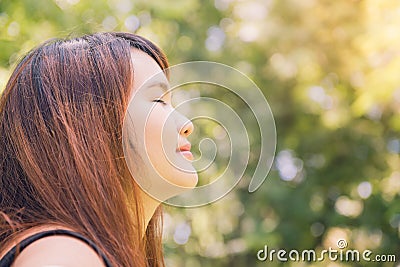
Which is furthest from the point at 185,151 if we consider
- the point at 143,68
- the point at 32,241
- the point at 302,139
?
the point at 302,139

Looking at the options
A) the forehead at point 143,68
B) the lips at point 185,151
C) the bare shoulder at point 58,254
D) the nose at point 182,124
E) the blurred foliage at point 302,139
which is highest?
the blurred foliage at point 302,139

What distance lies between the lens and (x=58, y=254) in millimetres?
1033

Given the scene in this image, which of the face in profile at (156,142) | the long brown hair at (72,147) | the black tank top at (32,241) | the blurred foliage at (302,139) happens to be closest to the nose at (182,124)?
the face in profile at (156,142)

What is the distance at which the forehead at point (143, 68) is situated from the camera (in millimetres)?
1384

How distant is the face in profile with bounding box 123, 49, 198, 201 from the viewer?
1.33 m

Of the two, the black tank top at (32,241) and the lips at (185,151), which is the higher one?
the lips at (185,151)

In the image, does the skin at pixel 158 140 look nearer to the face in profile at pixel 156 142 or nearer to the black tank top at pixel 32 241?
the face in profile at pixel 156 142

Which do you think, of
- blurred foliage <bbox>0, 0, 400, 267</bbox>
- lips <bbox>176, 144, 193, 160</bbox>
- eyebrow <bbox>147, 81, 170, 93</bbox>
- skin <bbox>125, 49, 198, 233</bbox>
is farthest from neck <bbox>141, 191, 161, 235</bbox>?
blurred foliage <bbox>0, 0, 400, 267</bbox>

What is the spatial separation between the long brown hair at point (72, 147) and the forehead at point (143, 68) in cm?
2

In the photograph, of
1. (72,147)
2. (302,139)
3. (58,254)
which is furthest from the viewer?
(302,139)

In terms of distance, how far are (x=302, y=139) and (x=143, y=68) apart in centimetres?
574

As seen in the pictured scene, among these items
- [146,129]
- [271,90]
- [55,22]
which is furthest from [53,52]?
[271,90]

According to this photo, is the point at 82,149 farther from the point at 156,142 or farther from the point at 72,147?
the point at 156,142

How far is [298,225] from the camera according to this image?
23.3ft
